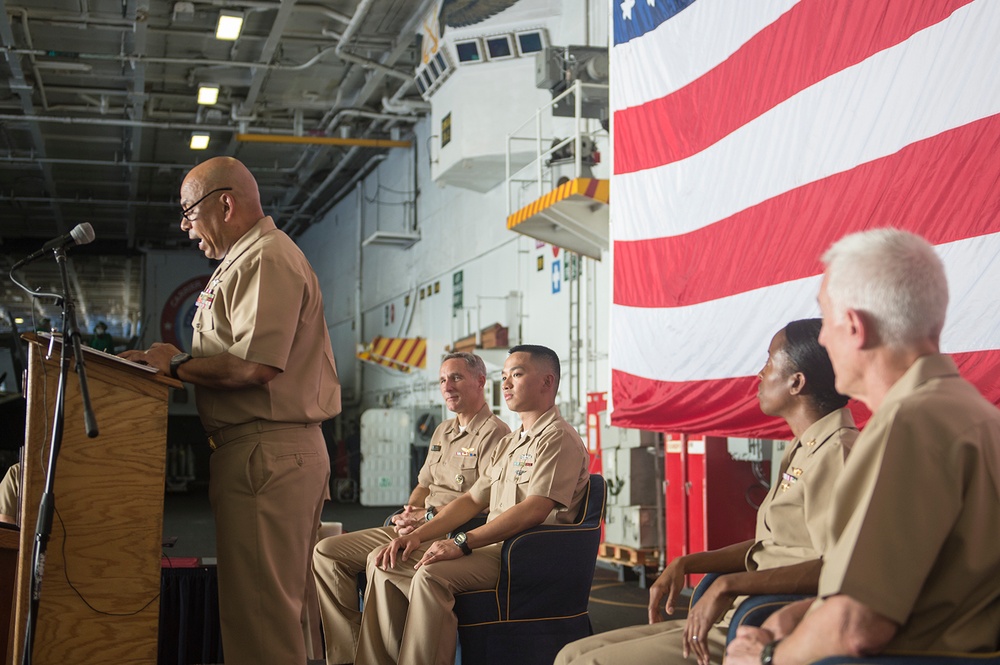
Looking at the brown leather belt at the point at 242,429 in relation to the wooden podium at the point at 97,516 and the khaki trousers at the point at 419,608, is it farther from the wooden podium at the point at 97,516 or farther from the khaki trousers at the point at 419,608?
the khaki trousers at the point at 419,608

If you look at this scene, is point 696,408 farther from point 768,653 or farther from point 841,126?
point 768,653

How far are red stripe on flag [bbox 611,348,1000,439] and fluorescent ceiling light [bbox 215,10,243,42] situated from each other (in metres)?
7.14

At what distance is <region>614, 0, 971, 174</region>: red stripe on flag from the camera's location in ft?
11.6

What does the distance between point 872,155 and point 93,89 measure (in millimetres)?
12645

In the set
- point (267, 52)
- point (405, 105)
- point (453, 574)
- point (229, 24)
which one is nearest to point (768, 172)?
point (453, 574)

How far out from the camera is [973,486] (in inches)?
52.3

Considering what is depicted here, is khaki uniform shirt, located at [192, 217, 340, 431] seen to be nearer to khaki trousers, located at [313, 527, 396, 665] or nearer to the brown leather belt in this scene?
the brown leather belt

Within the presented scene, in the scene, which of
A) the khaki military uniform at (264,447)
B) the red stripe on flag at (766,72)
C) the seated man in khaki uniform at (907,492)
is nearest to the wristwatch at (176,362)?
the khaki military uniform at (264,447)

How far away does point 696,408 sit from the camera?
473 centimetres

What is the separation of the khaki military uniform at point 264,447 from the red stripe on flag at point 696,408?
2.03 meters

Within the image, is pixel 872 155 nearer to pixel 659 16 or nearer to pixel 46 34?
pixel 659 16

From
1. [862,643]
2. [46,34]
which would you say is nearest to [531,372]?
[862,643]

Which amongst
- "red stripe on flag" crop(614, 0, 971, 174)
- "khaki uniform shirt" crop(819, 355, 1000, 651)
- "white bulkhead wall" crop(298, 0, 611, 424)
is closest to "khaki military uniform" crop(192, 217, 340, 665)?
"khaki uniform shirt" crop(819, 355, 1000, 651)

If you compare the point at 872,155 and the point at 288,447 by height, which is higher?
the point at 872,155
